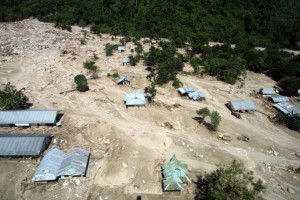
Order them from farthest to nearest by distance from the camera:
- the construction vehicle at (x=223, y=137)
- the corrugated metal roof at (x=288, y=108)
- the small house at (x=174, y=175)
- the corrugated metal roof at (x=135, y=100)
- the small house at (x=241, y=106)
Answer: the small house at (x=241, y=106), the corrugated metal roof at (x=135, y=100), the corrugated metal roof at (x=288, y=108), the construction vehicle at (x=223, y=137), the small house at (x=174, y=175)

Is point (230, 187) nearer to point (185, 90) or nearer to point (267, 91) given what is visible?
point (185, 90)

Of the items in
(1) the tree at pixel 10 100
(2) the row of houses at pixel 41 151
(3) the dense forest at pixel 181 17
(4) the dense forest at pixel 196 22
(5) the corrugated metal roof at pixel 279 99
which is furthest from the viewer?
(3) the dense forest at pixel 181 17

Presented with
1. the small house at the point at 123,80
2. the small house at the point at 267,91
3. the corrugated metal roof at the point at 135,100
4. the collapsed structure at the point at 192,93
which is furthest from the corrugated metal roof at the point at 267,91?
the small house at the point at 123,80

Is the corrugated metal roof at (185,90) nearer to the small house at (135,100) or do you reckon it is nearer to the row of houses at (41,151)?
the small house at (135,100)

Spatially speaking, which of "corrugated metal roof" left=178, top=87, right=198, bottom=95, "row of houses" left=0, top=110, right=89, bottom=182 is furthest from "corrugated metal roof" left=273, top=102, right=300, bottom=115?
"row of houses" left=0, top=110, right=89, bottom=182

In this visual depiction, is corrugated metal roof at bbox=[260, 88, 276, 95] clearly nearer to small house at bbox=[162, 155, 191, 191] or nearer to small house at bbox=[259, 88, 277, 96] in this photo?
small house at bbox=[259, 88, 277, 96]

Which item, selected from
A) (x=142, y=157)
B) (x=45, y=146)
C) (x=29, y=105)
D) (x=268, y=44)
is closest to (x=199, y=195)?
(x=142, y=157)

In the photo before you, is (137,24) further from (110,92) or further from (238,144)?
(238,144)
